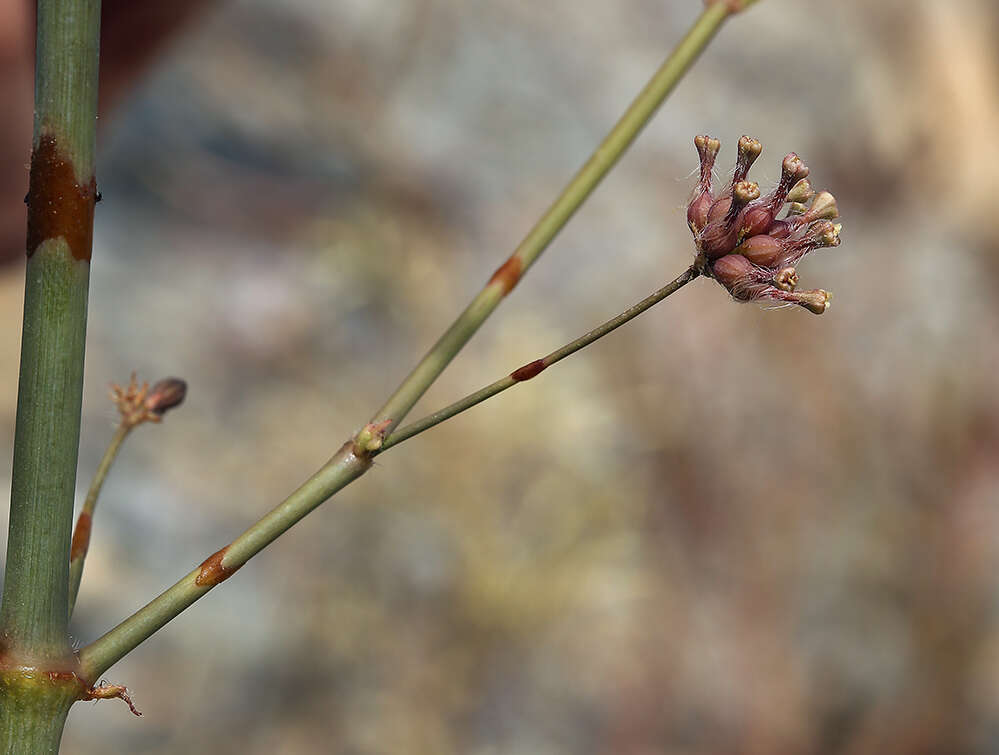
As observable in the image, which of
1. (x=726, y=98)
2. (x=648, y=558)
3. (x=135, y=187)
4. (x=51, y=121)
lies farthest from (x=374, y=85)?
(x=51, y=121)

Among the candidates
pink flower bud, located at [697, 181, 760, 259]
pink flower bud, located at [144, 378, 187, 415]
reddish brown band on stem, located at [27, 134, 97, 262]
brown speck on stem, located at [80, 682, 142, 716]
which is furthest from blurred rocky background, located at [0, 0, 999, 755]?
pink flower bud, located at [697, 181, 760, 259]

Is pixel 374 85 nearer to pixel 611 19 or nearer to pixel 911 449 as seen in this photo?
pixel 611 19

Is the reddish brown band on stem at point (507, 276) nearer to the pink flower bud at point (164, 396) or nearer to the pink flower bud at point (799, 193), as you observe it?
the pink flower bud at point (799, 193)

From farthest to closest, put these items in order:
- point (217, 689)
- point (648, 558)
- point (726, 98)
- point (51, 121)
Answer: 1. point (726, 98)
2. point (648, 558)
3. point (217, 689)
4. point (51, 121)

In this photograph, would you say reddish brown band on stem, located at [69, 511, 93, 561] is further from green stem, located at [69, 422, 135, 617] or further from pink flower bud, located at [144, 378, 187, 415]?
pink flower bud, located at [144, 378, 187, 415]

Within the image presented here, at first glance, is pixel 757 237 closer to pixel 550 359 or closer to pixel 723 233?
pixel 723 233
